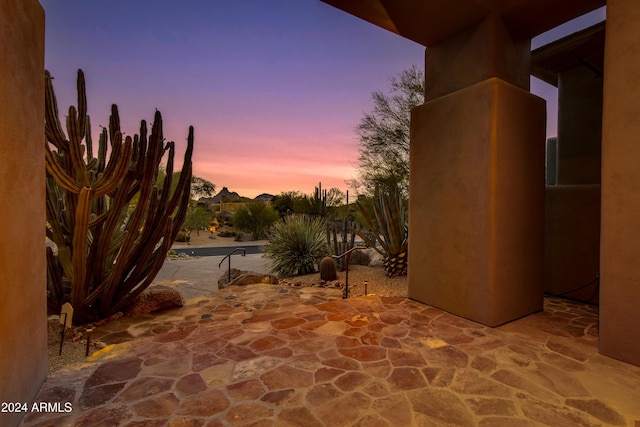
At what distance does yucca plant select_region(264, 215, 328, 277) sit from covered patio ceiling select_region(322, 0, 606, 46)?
216 inches

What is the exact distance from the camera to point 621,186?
268 centimetres

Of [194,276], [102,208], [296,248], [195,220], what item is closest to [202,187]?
[195,220]

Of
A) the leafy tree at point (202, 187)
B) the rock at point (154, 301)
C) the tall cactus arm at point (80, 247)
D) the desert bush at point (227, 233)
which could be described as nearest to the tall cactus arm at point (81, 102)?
the tall cactus arm at point (80, 247)

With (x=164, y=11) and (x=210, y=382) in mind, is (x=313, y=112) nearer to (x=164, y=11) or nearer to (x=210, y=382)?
(x=164, y=11)

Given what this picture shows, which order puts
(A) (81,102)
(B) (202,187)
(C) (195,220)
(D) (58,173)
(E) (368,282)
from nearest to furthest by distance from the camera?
(D) (58,173) < (A) (81,102) < (E) (368,282) < (C) (195,220) < (B) (202,187)

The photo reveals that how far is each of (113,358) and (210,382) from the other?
1.20m

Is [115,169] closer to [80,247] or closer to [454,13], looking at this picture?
[80,247]

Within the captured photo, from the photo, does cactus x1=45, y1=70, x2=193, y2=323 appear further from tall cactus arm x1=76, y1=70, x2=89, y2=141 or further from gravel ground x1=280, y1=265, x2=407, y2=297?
gravel ground x1=280, y1=265, x2=407, y2=297

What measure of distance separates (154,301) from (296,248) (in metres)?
4.22

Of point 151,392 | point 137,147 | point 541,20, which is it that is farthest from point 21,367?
point 541,20

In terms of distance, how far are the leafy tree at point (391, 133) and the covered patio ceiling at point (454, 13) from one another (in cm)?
707

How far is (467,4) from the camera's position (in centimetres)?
346

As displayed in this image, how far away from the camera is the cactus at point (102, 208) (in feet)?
11.4

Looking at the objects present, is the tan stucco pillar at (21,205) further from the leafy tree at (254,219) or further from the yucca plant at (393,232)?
the leafy tree at (254,219)
